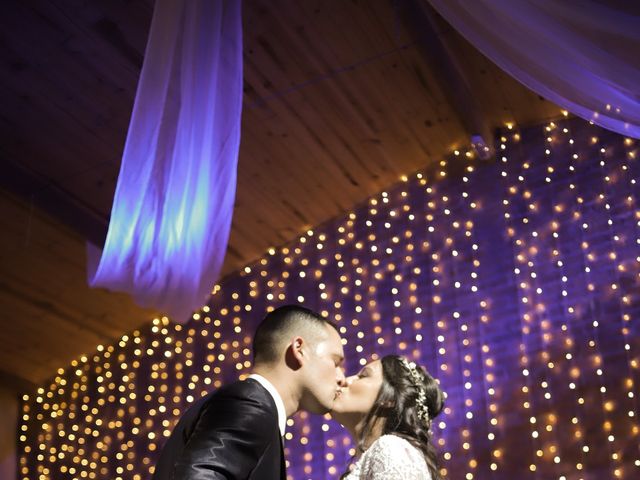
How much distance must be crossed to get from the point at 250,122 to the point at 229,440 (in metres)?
3.51

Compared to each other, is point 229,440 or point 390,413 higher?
point 390,413

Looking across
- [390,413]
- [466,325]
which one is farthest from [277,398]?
[466,325]

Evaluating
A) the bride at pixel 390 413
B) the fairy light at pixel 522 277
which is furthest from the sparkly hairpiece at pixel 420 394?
the fairy light at pixel 522 277

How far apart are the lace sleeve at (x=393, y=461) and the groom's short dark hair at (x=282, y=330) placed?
3.40ft

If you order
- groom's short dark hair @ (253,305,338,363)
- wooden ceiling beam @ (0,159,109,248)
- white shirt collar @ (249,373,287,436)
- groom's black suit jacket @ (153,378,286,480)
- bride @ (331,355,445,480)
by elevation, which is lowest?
groom's black suit jacket @ (153,378,286,480)

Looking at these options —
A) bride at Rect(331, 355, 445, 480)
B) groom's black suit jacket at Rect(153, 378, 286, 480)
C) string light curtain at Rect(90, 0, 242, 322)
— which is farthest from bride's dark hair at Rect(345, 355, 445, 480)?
groom's black suit jacket at Rect(153, 378, 286, 480)

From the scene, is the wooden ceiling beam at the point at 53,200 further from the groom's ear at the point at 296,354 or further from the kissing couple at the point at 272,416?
the groom's ear at the point at 296,354

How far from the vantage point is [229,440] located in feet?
5.98

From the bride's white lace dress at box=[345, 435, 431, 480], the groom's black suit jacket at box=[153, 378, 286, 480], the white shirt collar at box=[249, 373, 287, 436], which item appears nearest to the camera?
the groom's black suit jacket at box=[153, 378, 286, 480]

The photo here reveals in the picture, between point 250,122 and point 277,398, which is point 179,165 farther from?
point 250,122

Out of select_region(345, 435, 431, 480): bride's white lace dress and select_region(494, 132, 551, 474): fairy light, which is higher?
select_region(494, 132, 551, 474): fairy light

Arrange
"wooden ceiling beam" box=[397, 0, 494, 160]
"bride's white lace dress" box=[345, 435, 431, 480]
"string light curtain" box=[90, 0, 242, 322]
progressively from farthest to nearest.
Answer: "wooden ceiling beam" box=[397, 0, 494, 160] < "bride's white lace dress" box=[345, 435, 431, 480] < "string light curtain" box=[90, 0, 242, 322]

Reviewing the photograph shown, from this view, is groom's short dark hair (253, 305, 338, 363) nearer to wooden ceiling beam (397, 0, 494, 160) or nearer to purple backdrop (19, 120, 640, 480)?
wooden ceiling beam (397, 0, 494, 160)

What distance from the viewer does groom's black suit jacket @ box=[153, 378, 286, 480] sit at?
1778 millimetres
